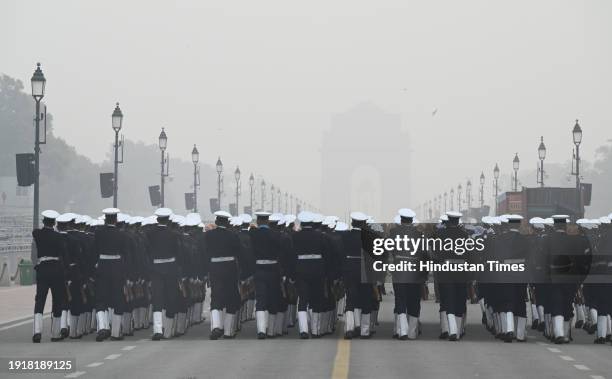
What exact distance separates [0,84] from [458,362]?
428ft

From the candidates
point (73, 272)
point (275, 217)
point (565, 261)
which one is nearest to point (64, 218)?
point (73, 272)

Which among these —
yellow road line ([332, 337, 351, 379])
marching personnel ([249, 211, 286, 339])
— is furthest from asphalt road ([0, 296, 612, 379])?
marching personnel ([249, 211, 286, 339])

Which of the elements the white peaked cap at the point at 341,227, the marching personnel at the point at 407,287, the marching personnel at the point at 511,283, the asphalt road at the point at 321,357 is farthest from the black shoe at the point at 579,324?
the white peaked cap at the point at 341,227

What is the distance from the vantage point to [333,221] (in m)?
25.3

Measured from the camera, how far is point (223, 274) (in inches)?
896

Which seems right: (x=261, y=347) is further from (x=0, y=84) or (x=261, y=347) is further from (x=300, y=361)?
(x=0, y=84)

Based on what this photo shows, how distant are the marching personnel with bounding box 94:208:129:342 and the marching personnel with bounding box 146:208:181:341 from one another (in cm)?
51

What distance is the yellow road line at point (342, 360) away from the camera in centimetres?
1669

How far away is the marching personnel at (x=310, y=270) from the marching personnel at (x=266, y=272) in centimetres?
35

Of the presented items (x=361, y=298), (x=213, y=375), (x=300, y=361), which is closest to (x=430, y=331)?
(x=361, y=298)

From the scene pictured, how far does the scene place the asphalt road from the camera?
17016mm

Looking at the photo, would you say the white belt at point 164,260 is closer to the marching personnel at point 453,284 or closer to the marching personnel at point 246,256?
the marching personnel at point 246,256

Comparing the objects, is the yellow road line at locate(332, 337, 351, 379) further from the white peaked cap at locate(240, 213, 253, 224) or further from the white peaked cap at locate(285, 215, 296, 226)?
the white peaked cap at locate(240, 213, 253, 224)

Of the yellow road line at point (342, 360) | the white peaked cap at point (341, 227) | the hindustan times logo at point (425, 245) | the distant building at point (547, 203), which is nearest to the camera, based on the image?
the yellow road line at point (342, 360)
